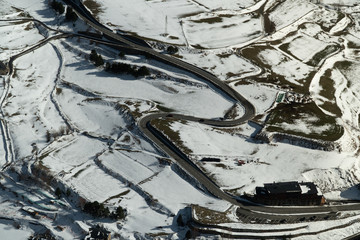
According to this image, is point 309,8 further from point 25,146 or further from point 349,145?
point 25,146

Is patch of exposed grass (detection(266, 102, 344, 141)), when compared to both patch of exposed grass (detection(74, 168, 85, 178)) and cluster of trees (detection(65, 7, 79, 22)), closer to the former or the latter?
patch of exposed grass (detection(74, 168, 85, 178))

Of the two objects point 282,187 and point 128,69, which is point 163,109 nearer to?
point 128,69

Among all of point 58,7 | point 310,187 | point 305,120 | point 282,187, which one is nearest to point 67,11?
point 58,7

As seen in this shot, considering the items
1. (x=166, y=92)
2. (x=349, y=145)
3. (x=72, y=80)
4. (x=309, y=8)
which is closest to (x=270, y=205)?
(x=349, y=145)

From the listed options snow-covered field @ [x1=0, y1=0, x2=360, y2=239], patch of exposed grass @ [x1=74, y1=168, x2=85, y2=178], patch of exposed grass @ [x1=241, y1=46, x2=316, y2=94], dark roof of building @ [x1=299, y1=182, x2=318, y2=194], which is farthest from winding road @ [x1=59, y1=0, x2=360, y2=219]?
patch of exposed grass @ [x1=74, y1=168, x2=85, y2=178]

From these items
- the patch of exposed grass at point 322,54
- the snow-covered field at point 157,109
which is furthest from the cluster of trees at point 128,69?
the patch of exposed grass at point 322,54

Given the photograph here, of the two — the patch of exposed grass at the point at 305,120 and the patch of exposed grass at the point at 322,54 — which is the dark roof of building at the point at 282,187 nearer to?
the patch of exposed grass at the point at 305,120
